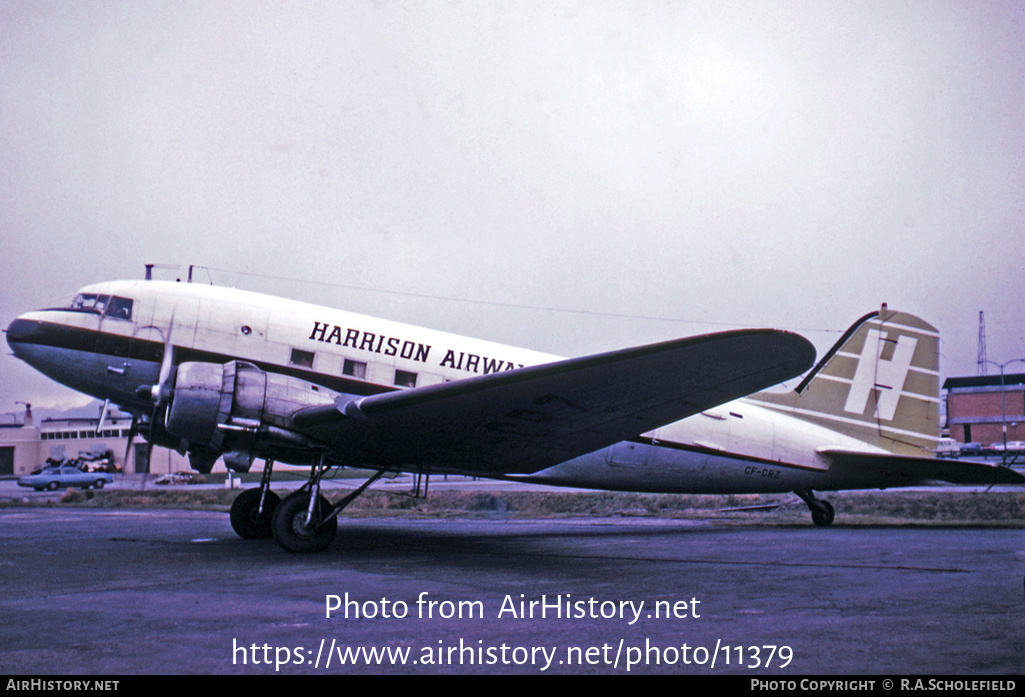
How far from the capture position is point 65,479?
1633 inches

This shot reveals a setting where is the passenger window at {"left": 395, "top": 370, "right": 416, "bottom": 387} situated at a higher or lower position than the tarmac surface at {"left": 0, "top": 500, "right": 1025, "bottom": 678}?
higher

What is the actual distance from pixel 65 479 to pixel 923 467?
43065mm

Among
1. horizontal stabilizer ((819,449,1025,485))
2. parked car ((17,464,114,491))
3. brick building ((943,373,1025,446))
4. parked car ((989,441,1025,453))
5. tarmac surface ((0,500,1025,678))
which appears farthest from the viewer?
parked car ((989,441,1025,453))

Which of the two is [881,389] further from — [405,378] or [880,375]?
[405,378]

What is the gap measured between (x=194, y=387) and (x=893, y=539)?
10434mm

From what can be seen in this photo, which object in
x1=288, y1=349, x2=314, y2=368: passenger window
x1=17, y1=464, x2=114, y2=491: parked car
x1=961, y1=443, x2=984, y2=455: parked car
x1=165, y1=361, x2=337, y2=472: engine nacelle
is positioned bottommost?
x1=17, y1=464, x2=114, y2=491: parked car

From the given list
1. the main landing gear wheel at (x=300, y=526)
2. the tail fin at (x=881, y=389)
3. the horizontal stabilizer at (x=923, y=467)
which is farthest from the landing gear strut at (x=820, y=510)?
the main landing gear wheel at (x=300, y=526)

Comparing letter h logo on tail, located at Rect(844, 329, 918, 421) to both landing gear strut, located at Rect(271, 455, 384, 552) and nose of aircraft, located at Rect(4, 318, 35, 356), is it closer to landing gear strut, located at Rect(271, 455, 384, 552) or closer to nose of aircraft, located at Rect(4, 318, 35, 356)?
landing gear strut, located at Rect(271, 455, 384, 552)

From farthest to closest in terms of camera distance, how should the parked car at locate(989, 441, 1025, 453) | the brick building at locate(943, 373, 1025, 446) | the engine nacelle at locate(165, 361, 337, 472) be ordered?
the parked car at locate(989, 441, 1025, 453) < the brick building at locate(943, 373, 1025, 446) < the engine nacelle at locate(165, 361, 337, 472)

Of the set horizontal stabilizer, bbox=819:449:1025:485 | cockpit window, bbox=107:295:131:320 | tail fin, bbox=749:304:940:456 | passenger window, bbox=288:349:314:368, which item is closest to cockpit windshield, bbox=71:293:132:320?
cockpit window, bbox=107:295:131:320

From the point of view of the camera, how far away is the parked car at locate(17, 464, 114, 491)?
40625 mm

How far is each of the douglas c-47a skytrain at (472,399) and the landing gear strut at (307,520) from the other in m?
0.03

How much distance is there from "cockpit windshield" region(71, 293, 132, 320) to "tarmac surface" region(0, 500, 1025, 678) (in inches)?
137
